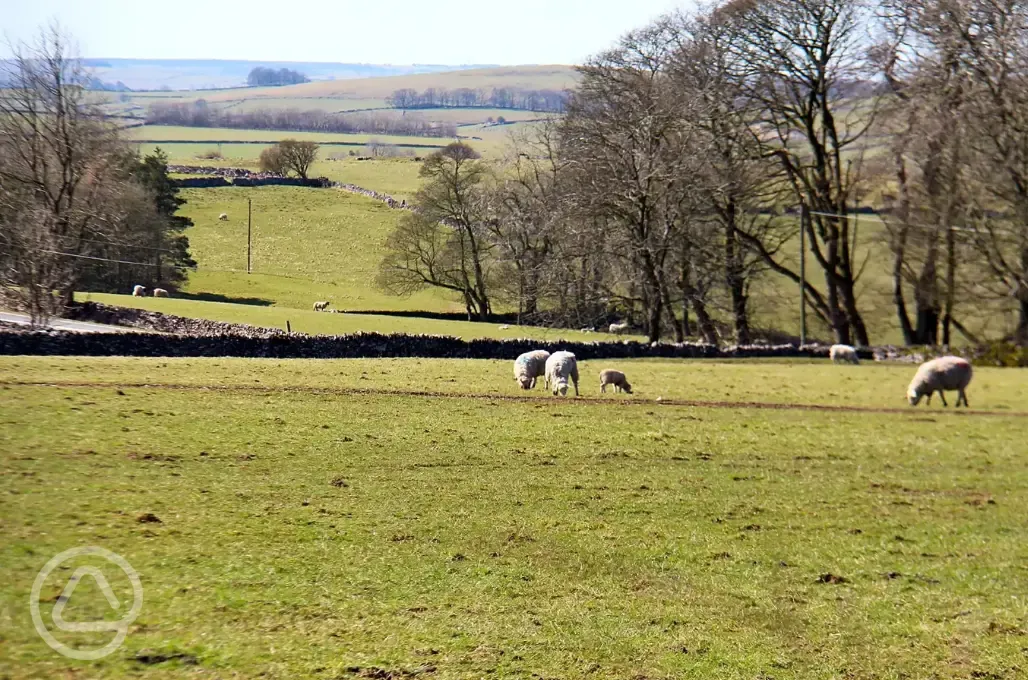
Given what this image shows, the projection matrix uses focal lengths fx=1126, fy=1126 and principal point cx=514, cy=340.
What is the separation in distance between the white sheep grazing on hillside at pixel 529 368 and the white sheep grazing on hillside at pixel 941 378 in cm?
1011

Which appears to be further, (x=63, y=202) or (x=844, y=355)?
(x=63, y=202)

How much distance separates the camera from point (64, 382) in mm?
25062

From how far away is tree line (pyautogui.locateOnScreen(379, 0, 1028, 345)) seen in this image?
49.1m

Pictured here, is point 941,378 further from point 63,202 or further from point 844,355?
point 63,202

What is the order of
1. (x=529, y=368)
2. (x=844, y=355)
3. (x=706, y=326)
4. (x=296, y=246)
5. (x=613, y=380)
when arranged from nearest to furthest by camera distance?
(x=529, y=368) < (x=613, y=380) < (x=844, y=355) < (x=706, y=326) < (x=296, y=246)

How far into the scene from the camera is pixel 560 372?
29.1m

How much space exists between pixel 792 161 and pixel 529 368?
33.8 m

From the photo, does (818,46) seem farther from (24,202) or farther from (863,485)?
(24,202)

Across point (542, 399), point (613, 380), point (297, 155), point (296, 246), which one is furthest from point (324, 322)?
point (297, 155)

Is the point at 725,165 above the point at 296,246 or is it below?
above

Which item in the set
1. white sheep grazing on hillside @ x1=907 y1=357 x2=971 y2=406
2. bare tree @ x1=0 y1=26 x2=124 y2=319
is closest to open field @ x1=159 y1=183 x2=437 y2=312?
bare tree @ x1=0 y1=26 x2=124 y2=319

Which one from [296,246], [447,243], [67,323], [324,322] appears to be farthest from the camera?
[296,246]

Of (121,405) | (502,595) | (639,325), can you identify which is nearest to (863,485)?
(502,595)

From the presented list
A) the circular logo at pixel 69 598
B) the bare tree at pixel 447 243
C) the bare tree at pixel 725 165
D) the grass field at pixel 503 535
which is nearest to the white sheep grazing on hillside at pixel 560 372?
the grass field at pixel 503 535
